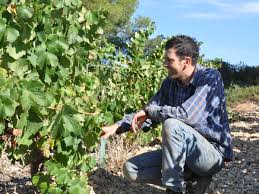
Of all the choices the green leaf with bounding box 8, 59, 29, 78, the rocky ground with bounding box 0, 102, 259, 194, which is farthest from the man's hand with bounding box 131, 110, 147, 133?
the green leaf with bounding box 8, 59, 29, 78

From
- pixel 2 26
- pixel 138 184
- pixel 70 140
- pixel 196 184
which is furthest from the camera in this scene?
pixel 138 184

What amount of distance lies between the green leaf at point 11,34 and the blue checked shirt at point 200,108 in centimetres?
141

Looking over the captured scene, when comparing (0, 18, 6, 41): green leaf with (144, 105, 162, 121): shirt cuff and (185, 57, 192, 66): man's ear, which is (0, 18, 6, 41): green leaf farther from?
(185, 57, 192, 66): man's ear

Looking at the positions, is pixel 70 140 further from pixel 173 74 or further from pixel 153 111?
pixel 173 74

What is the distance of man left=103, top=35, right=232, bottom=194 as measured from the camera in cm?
371

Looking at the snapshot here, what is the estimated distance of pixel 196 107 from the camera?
12.2ft

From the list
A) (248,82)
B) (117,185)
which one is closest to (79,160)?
(117,185)

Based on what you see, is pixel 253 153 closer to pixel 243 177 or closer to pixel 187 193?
pixel 243 177

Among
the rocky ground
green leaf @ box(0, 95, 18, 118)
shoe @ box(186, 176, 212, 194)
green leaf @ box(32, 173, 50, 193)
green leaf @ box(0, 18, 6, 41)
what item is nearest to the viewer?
green leaf @ box(0, 95, 18, 118)

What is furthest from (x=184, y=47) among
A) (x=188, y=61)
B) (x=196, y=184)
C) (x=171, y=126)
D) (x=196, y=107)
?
(x=196, y=184)

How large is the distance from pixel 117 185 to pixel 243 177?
4.38ft

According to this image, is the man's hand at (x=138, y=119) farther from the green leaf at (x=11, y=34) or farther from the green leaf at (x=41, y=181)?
the green leaf at (x=11, y=34)

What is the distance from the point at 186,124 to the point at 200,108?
0.47 feet

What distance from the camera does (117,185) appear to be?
4992 millimetres
